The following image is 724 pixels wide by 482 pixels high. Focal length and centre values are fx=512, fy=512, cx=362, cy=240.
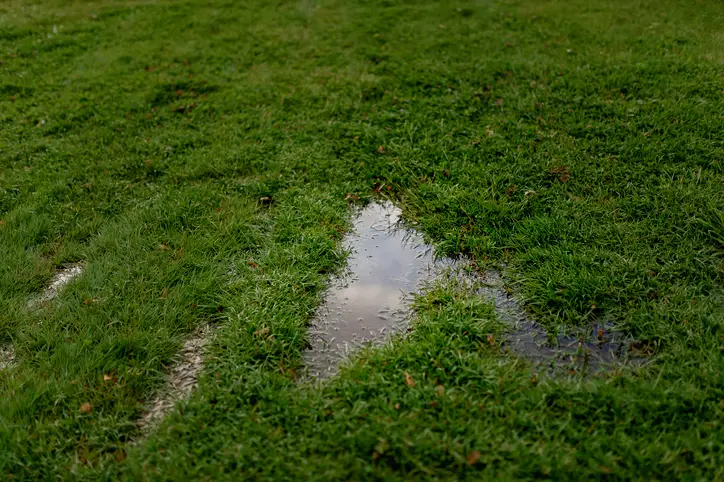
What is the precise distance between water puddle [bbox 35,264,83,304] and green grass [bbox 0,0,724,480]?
0.06 meters

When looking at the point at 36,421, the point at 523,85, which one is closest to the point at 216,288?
the point at 36,421

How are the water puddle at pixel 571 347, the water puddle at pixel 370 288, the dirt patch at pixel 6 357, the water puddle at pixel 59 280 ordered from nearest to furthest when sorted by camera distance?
1. the water puddle at pixel 571 347
2. the dirt patch at pixel 6 357
3. the water puddle at pixel 370 288
4. the water puddle at pixel 59 280

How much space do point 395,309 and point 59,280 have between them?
2.27 m

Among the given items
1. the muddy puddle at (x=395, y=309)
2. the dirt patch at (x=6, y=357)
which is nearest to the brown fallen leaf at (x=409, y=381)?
the muddy puddle at (x=395, y=309)

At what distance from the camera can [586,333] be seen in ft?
9.45

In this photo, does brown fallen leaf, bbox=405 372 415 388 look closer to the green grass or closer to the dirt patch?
the green grass

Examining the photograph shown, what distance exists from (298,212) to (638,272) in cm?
236

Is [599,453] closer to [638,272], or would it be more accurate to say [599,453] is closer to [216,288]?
[638,272]

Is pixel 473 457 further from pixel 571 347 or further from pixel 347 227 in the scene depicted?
pixel 347 227

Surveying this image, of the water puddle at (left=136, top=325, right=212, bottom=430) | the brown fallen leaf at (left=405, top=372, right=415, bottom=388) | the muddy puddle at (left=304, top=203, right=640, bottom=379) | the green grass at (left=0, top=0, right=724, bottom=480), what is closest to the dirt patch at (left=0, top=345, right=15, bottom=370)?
the green grass at (left=0, top=0, right=724, bottom=480)

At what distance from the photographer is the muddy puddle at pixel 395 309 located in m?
2.78

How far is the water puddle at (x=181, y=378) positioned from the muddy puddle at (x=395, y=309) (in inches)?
24.3

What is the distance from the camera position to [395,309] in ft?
10.5

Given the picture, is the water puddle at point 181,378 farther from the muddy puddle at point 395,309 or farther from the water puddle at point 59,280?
the water puddle at point 59,280
